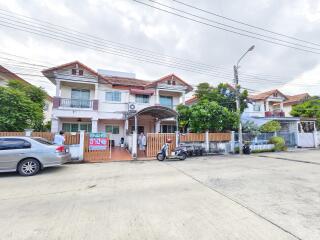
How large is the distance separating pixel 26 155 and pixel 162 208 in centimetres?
608

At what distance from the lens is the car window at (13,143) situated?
22.2 feet

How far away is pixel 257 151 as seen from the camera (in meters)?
14.2

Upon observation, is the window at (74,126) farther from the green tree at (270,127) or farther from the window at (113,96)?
the green tree at (270,127)

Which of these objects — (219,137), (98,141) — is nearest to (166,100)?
(219,137)

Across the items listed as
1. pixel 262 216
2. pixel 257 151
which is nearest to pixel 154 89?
pixel 257 151

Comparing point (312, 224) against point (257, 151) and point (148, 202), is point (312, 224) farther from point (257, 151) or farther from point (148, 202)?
point (257, 151)

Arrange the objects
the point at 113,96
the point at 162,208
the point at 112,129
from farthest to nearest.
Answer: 1. the point at 112,129
2. the point at 113,96
3. the point at 162,208

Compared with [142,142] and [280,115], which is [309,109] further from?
[142,142]

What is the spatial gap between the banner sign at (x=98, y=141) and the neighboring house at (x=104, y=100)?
3732 mm

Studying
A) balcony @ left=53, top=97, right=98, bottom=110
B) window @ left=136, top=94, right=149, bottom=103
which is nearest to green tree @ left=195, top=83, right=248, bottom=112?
window @ left=136, top=94, right=149, bottom=103

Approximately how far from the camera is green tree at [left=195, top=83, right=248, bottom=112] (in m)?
17.9

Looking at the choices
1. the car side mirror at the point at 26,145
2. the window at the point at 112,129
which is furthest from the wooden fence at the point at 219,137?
the car side mirror at the point at 26,145

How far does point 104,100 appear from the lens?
55.9 feet

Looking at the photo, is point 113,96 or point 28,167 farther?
point 113,96
